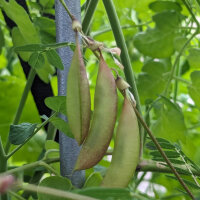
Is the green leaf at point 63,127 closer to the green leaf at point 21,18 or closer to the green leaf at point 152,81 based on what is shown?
the green leaf at point 21,18

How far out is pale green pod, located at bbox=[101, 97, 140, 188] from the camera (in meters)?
0.33

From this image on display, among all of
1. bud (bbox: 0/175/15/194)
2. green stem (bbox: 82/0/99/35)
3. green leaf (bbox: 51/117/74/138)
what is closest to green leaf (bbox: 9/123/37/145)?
green leaf (bbox: 51/117/74/138)

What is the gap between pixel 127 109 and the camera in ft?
1.08

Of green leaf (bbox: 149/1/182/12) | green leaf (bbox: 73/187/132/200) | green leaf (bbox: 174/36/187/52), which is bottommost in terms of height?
green leaf (bbox: 73/187/132/200)

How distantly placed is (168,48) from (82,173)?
0.35m

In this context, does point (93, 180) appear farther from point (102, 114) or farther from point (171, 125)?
point (171, 125)

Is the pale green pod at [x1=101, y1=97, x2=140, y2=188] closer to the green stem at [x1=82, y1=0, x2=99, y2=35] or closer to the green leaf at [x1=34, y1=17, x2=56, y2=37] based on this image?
the green stem at [x1=82, y1=0, x2=99, y2=35]

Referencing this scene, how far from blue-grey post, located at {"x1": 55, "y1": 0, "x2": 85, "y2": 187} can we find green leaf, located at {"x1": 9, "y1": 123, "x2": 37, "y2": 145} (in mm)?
37

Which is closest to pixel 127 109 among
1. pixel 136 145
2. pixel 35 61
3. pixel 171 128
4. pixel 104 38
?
pixel 136 145

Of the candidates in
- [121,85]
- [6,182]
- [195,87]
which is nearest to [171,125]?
[195,87]

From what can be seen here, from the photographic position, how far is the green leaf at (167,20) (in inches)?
26.8

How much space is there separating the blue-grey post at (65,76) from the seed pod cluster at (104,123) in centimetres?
9

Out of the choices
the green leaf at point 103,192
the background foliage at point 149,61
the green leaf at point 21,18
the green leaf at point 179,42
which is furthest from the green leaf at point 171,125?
the green leaf at point 103,192

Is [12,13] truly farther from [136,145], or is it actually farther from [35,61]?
[136,145]
